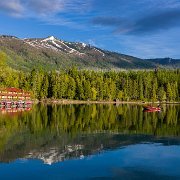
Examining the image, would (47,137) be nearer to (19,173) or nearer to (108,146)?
(108,146)

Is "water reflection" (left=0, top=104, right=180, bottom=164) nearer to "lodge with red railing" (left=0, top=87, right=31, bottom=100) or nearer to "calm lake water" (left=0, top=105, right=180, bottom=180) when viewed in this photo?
"calm lake water" (left=0, top=105, right=180, bottom=180)

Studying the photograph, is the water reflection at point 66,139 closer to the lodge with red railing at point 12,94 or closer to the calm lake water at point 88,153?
the calm lake water at point 88,153

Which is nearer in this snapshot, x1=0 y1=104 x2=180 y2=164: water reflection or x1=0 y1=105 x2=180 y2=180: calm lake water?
x1=0 y1=105 x2=180 y2=180: calm lake water

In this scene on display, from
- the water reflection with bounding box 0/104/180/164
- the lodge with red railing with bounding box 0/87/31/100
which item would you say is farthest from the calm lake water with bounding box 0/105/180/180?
the lodge with red railing with bounding box 0/87/31/100

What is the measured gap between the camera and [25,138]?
211ft

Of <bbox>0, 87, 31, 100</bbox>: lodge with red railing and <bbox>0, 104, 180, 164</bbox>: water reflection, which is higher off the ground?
<bbox>0, 87, 31, 100</bbox>: lodge with red railing

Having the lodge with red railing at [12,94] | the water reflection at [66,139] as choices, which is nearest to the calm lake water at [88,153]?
the water reflection at [66,139]

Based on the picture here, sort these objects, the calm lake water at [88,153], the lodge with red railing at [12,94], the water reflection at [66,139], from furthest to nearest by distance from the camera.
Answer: the lodge with red railing at [12,94]
the water reflection at [66,139]
the calm lake water at [88,153]

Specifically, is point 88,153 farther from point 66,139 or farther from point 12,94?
point 12,94

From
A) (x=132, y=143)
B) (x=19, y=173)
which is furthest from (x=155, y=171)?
(x=132, y=143)

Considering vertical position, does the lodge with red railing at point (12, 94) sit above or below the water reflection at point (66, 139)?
above

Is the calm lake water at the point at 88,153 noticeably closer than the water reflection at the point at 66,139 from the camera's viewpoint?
Yes

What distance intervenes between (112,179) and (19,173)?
9756 mm

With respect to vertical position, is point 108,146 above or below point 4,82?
below
